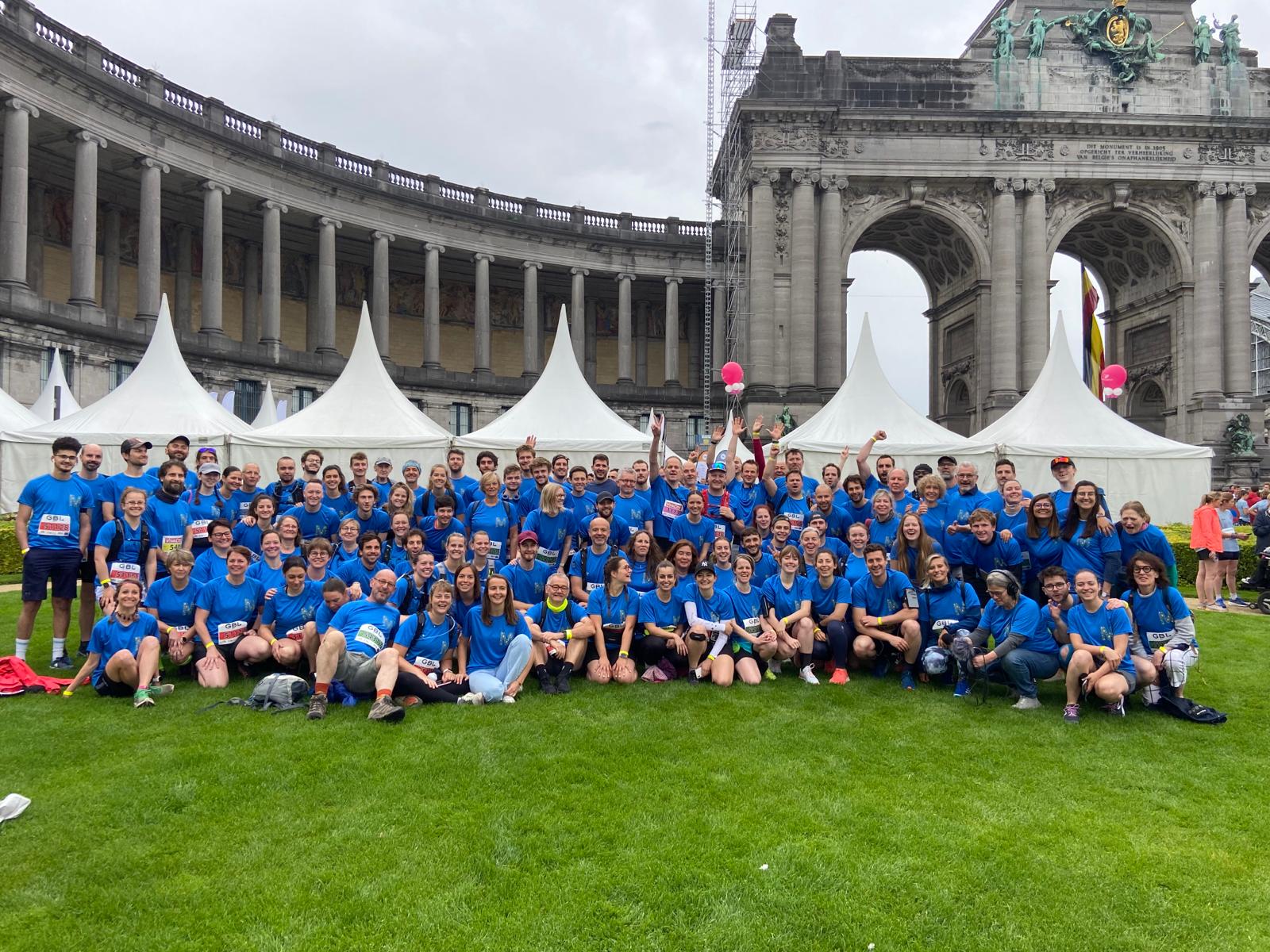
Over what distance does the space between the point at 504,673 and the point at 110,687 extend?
3486 millimetres

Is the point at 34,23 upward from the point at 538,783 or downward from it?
upward

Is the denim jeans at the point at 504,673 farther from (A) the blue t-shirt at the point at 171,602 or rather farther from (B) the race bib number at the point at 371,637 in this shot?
(A) the blue t-shirt at the point at 171,602

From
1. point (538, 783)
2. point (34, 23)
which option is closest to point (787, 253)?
point (34, 23)

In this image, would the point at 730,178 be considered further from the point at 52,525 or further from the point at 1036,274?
the point at 52,525

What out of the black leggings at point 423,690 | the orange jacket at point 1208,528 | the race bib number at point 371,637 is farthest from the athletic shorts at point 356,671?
the orange jacket at point 1208,528

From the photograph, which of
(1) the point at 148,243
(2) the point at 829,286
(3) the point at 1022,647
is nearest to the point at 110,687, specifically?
(3) the point at 1022,647

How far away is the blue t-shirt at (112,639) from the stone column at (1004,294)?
121 ft

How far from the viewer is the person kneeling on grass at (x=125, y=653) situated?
702 cm

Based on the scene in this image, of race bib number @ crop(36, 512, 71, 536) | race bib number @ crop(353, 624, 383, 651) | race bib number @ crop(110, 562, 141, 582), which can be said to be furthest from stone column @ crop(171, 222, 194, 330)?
race bib number @ crop(353, 624, 383, 651)

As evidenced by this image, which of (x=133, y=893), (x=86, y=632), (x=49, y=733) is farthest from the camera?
(x=86, y=632)

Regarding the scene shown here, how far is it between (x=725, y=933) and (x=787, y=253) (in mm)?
35529

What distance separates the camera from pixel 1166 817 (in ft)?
16.3

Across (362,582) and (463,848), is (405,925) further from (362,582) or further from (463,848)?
(362,582)

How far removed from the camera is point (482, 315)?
4372 cm
